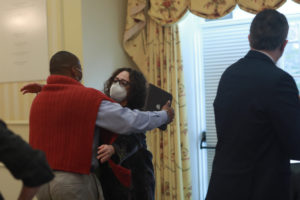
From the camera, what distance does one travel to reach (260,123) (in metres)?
1.15

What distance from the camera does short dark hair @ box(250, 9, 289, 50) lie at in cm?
119

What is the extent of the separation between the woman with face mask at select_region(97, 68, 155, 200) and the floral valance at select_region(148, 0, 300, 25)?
821mm

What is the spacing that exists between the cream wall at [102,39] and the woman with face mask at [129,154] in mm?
514

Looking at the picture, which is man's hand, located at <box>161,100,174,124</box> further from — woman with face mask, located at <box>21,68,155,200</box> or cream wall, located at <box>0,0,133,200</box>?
cream wall, located at <box>0,0,133,200</box>

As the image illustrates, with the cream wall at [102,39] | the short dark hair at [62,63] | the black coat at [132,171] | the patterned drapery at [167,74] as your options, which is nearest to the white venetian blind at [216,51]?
the patterned drapery at [167,74]

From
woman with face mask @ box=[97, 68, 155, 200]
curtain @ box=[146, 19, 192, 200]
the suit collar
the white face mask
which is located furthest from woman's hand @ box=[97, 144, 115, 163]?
curtain @ box=[146, 19, 192, 200]

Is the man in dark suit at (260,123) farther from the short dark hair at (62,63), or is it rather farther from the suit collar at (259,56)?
the short dark hair at (62,63)

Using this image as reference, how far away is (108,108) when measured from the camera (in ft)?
4.46

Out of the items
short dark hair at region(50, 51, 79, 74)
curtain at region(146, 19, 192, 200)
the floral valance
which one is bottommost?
curtain at region(146, 19, 192, 200)

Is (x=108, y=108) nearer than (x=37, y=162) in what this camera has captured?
No

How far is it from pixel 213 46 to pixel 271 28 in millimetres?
1410

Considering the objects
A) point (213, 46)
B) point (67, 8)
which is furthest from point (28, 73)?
point (213, 46)

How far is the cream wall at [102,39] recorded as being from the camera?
2.20 meters

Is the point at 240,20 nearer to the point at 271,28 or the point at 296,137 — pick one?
the point at 271,28
